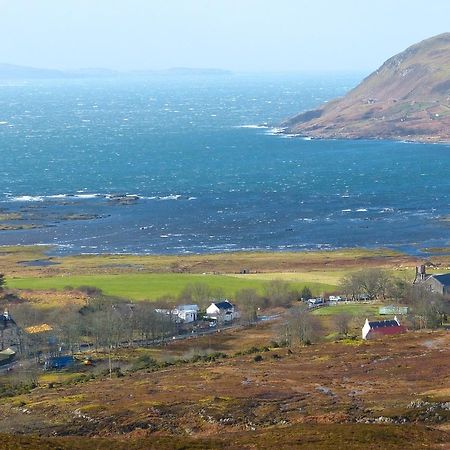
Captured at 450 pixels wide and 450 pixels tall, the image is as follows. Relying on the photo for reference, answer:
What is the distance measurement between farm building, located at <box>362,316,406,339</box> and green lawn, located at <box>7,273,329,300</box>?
21490 millimetres

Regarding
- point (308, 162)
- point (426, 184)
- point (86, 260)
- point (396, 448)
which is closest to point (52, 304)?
point (86, 260)

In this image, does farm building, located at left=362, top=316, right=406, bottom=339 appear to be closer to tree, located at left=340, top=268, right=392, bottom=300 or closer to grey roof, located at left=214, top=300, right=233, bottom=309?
grey roof, located at left=214, top=300, right=233, bottom=309

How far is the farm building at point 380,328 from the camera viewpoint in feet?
Answer: 216

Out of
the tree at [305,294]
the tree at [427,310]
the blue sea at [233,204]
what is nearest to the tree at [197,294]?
the tree at [305,294]

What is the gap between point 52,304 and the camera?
83.1m

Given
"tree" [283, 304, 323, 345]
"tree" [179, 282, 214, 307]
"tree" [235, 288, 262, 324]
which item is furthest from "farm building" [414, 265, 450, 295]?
"tree" [179, 282, 214, 307]

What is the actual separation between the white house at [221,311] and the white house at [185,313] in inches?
49.5

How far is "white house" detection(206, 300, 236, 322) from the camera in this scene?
78.2m

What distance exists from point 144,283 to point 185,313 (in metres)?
16.8

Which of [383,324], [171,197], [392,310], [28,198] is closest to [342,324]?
[383,324]

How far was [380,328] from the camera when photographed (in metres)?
66.2

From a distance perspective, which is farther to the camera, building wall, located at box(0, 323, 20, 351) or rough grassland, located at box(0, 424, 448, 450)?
building wall, located at box(0, 323, 20, 351)

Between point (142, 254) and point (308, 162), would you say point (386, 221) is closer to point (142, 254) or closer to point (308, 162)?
point (142, 254)

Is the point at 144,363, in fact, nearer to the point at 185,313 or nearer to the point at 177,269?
the point at 185,313
